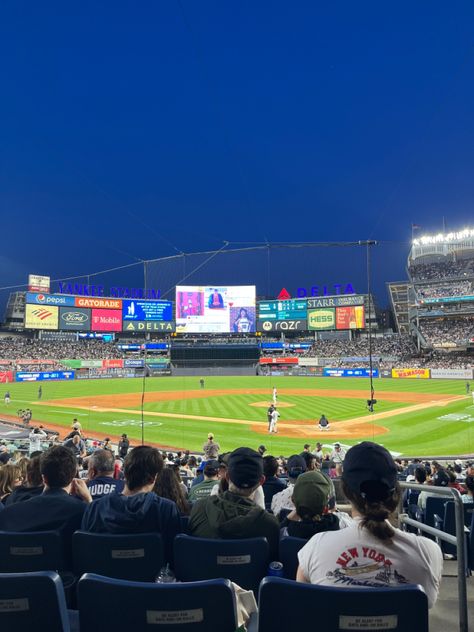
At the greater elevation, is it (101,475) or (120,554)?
(120,554)

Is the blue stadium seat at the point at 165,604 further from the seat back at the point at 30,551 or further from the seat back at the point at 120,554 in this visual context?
the seat back at the point at 30,551

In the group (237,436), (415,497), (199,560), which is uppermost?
(199,560)

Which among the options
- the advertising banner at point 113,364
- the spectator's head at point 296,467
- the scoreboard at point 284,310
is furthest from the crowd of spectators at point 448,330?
the spectator's head at point 296,467

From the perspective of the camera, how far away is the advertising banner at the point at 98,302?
92625mm

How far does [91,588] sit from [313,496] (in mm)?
1815

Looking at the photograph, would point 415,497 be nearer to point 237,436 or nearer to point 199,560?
point 199,560

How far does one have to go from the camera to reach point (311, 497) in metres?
3.27

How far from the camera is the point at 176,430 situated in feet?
78.9

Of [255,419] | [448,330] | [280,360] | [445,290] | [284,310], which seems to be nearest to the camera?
[255,419]

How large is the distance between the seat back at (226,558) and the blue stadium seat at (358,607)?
49.1 inches

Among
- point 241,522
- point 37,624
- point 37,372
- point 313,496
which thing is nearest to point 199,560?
point 241,522

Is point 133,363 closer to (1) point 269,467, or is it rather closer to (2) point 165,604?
(1) point 269,467

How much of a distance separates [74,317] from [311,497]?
95.2 m

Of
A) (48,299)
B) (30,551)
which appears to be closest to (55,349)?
(48,299)
